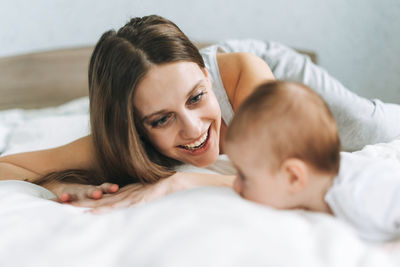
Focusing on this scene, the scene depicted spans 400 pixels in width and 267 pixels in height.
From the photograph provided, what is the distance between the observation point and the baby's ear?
2.29 ft

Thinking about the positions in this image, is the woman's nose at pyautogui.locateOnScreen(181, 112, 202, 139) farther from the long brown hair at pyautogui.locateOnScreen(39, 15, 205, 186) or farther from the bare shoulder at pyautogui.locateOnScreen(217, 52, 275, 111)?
the bare shoulder at pyautogui.locateOnScreen(217, 52, 275, 111)

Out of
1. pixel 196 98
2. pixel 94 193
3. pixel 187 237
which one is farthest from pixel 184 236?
pixel 196 98

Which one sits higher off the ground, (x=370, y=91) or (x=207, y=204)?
(x=207, y=204)

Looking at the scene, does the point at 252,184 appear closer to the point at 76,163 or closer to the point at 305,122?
the point at 305,122

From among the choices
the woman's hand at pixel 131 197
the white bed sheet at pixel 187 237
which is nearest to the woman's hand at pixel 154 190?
the woman's hand at pixel 131 197

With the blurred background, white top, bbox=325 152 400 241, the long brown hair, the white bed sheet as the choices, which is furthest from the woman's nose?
the blurred background

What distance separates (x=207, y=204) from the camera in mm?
676

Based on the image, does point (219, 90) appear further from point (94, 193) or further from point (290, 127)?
point (290, 127)

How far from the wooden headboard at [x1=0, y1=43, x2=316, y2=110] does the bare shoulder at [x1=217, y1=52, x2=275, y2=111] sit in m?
1.02

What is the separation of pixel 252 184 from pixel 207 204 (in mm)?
123

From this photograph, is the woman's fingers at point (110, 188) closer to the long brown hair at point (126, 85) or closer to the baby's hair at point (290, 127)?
the long brown hair at point (126, 85)

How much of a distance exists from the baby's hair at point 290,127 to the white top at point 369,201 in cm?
4

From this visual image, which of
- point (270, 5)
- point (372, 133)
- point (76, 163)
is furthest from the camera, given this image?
point (270, 5)

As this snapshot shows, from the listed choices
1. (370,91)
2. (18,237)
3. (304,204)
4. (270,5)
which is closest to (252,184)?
(304,204)
